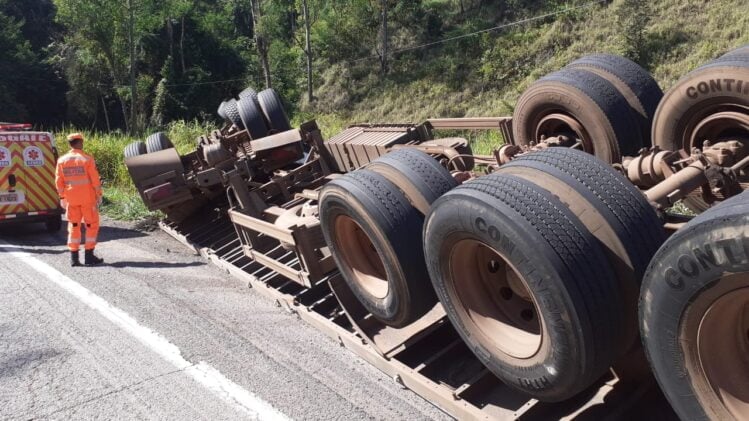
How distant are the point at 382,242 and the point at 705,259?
6.39ft

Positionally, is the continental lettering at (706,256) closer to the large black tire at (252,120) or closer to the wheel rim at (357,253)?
the wheel rim at (357,253)

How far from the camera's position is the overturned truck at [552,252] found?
2309 mm

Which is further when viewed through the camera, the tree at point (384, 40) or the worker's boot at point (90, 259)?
the tree at point (384, 40)

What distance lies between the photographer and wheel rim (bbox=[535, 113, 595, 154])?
4.76 m

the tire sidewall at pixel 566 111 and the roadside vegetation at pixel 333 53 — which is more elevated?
the roadside vegetation at pixel 333 53

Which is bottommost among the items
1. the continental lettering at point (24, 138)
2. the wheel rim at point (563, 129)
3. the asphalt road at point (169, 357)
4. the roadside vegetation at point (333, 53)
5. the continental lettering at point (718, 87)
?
the asphalt road at point (169, 357)

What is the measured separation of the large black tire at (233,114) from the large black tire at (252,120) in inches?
21.6

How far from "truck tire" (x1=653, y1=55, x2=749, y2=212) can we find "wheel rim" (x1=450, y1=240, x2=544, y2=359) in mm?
1495

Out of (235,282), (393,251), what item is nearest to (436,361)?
(393,251)

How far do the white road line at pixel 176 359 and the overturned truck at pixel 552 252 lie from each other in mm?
834

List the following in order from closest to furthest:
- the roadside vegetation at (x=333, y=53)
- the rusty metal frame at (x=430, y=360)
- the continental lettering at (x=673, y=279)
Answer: the continental lettering at (x=673, y=279) < the rusty metal frame at (x=430, y=360) < the roadside vegetation at (x=333, y=53)

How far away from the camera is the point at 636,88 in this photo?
4.56m

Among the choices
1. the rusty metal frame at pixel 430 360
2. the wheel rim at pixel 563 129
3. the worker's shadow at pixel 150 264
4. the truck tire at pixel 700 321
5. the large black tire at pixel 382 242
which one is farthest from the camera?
the worker's shadow at pixel 150 264

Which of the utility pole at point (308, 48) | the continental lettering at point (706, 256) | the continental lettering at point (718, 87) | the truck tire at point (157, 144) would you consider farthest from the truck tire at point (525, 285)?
the utility pole at point (308, 48)
